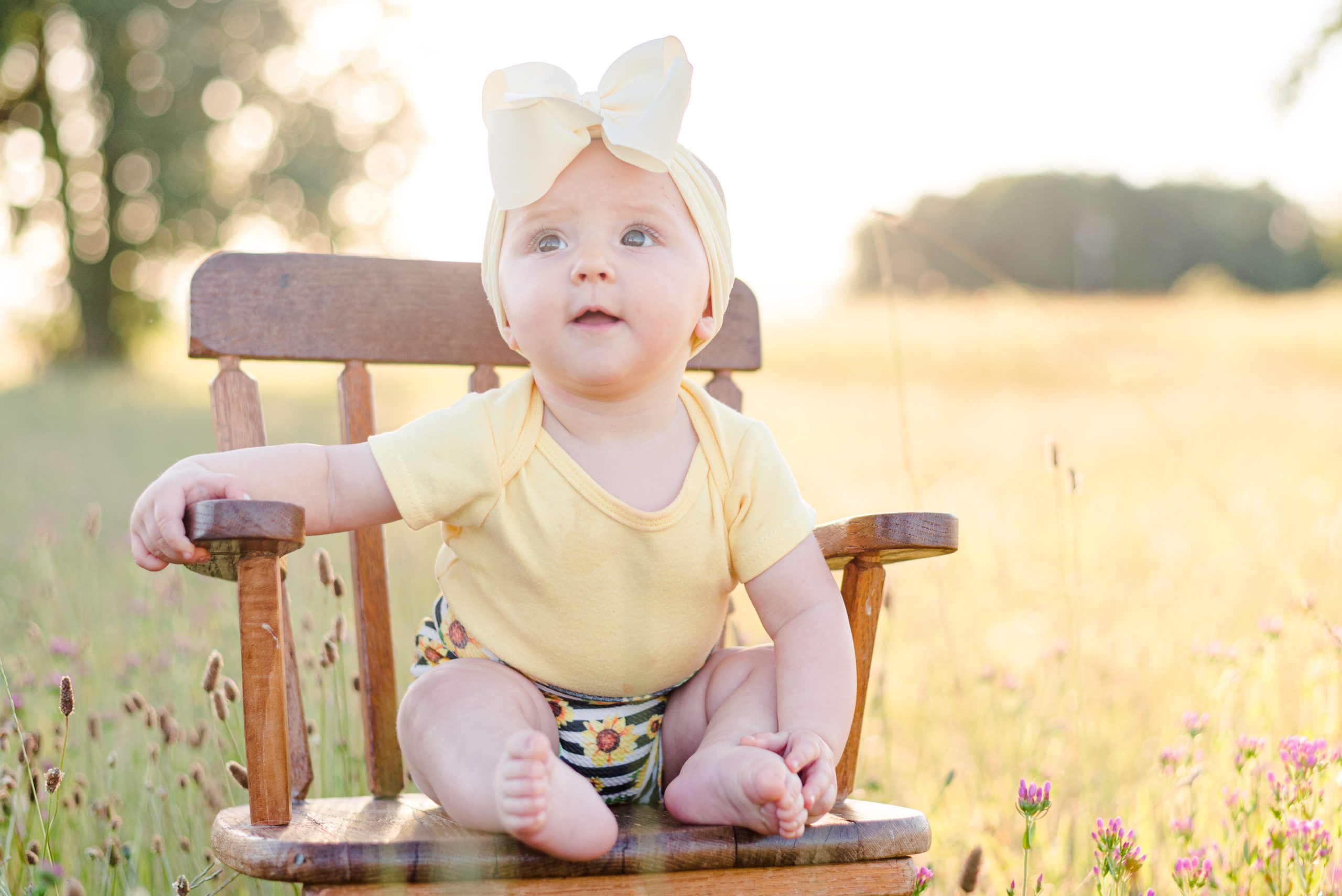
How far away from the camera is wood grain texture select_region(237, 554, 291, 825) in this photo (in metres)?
1.21

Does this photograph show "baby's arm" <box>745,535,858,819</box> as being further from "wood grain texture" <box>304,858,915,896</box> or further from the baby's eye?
the baby's eye

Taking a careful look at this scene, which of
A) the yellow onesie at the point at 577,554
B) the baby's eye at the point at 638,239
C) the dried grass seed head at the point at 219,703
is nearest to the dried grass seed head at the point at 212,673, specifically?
the dried grass seed head at the point at 219,703

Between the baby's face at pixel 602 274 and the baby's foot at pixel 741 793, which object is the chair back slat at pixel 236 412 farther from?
A: the baby's foot at pixel 741 793

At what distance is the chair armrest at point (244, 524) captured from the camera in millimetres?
1146

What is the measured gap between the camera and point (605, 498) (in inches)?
59.4

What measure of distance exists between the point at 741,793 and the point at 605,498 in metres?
0.44

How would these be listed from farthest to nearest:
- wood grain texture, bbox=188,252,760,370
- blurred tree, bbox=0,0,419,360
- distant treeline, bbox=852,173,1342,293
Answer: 1. distant treeline, bbox=852,173,1342,293
2. blurred tree, bbox=0,0,419,360
3. wood grain texture, bbox=188,252,760,370

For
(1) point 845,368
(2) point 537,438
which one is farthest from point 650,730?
(1) point 845,368

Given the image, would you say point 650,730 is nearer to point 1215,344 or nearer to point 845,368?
point 845,368

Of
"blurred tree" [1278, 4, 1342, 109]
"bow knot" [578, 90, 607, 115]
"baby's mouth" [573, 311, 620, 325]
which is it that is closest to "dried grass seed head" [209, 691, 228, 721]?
"baby's mouth" [573, 311, 620, 325]

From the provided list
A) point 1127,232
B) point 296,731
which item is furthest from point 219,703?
point 1127,232

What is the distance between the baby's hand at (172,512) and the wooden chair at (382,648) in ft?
0.13

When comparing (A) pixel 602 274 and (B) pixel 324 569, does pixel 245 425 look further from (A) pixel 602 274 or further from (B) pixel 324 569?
(A) pixel 602 274

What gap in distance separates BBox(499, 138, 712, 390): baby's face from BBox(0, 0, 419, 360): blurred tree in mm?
11756
